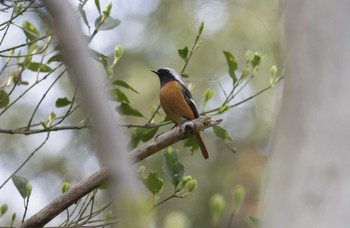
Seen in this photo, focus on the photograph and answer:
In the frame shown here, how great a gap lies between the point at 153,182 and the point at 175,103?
4.86 ft

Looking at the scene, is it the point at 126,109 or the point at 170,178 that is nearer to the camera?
the point at 170,178

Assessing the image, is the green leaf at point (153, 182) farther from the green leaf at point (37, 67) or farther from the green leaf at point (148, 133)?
the green leaf at point (37, 67)

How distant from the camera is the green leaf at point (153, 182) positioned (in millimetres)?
2654

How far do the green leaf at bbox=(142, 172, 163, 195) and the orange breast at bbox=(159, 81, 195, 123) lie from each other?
124cm

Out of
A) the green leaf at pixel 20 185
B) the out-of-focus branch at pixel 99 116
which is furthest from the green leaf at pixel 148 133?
the out-of-focus branch at pixel 99 116

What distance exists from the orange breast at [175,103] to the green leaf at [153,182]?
124 centimetres

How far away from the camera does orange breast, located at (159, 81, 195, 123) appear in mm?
4008

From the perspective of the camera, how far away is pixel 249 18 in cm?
708

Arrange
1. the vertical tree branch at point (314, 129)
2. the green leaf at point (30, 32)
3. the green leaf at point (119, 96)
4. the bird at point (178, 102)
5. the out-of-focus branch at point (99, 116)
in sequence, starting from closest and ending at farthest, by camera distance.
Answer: the out-of-focus branch at point (99, 116)
the vertical tree branch at point (314, 129)
the green leaf at point (30, 32)
the green leaf at point (119, 96)
the bird at point (178, 102)

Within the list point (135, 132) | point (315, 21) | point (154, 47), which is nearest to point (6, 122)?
point (154, 47)

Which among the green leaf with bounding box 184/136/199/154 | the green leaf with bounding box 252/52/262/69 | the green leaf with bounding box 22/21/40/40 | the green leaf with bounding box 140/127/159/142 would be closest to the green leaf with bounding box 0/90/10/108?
the green leaf with bounding box 22/21/40/40

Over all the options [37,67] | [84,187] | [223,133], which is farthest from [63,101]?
[223,133]

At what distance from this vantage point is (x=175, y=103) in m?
4.10

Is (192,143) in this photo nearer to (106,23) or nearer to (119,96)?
(119,96)
